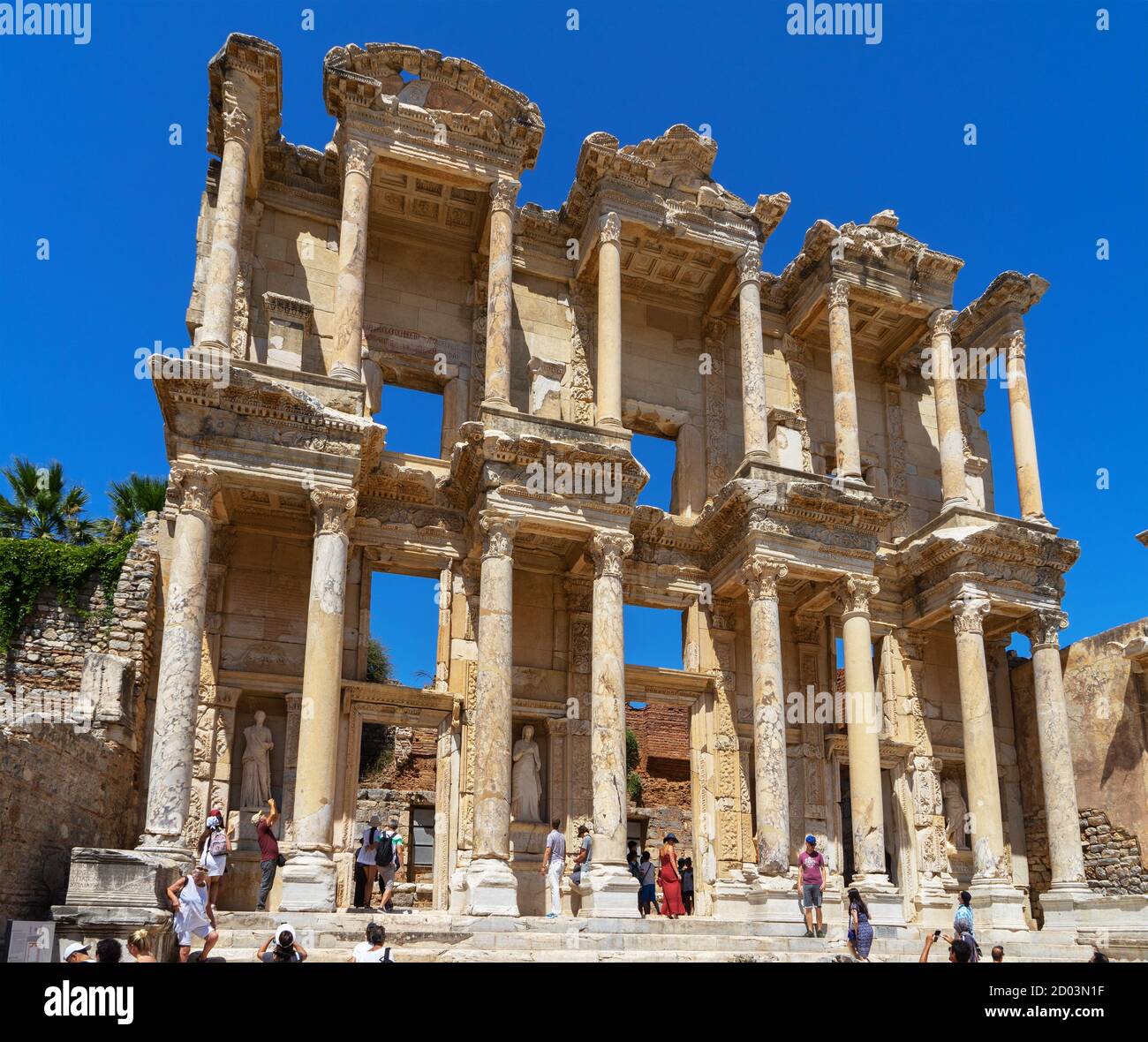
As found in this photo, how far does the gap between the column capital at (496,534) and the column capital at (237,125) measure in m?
7.27

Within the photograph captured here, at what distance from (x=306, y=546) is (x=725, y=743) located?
8.07 meters

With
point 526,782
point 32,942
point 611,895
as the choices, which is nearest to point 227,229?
Answer: point 526,782

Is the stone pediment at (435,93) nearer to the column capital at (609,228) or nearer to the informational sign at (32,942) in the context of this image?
the column capital at (609,228)

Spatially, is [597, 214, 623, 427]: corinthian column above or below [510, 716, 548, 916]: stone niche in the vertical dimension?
above

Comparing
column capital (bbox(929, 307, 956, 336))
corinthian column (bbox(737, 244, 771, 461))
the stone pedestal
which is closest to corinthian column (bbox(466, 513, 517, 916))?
the stone pedestal

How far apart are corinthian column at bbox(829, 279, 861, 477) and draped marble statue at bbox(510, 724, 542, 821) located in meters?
7.37

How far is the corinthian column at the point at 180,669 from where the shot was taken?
13977mm

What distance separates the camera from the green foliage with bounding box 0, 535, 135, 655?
18.3m

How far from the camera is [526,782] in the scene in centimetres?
1805

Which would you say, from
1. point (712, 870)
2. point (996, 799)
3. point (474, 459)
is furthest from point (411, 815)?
point (996, 799)

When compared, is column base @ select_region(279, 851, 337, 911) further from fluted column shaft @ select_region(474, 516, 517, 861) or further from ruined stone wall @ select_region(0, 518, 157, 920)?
ruined stone wall @ select_region(0, 518, 157, 920)

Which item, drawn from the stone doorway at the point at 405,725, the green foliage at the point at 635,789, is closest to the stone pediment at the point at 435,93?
the stone doorway at the point at 405,725

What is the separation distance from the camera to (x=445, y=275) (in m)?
20.9

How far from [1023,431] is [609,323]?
30.0ft
